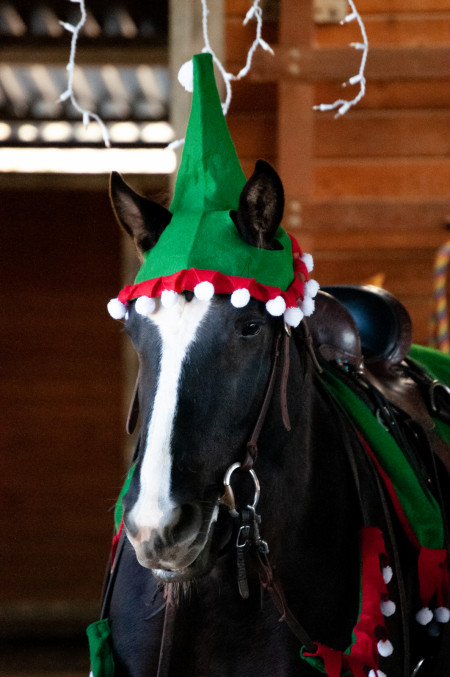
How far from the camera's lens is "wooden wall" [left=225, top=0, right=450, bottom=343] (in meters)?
3.15

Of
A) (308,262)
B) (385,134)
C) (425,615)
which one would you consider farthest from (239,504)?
(385,134)

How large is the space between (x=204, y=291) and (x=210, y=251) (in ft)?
0.35

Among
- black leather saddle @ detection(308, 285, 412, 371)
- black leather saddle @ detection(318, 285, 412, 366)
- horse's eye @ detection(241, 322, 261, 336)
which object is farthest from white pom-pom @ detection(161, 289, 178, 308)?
black leather saddle @ detection(318, 285, 412, 366)

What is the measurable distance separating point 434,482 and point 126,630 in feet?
2.68

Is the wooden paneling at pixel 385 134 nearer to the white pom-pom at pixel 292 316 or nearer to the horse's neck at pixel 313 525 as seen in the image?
the horse's neck at pixel 313 525

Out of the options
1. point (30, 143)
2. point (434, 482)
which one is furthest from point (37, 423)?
point (434, 482)

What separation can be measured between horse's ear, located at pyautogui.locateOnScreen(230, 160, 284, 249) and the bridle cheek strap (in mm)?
168

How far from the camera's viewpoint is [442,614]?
5.40 ft

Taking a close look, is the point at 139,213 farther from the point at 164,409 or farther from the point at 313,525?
the point at 313,525

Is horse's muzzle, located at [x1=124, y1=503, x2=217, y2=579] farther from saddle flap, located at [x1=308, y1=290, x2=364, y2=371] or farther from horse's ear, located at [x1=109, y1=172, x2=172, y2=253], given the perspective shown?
saddle flap, located at [x1=308, y1=290, x2=364, y2=371]

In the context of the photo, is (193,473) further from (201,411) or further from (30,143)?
(30,143)

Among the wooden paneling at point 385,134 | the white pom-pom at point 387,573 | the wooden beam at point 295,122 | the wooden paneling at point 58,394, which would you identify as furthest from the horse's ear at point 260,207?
the wooden paneling at point 58,394

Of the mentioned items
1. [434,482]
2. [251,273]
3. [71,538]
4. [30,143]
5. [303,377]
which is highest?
[30,143]

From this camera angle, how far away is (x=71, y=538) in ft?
12.3
